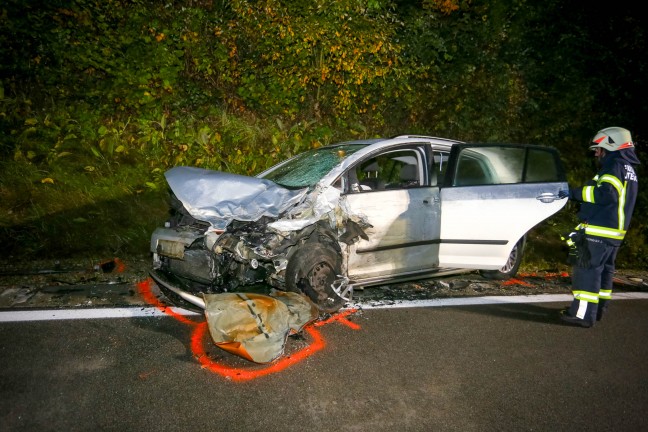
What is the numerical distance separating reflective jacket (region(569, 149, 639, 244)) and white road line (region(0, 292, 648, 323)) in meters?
1.01

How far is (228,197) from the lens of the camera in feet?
12.3

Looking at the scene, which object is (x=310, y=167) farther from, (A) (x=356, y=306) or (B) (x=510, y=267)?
(B) (x=510, y=267)

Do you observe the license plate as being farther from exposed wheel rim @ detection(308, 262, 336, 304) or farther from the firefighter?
the firefighter

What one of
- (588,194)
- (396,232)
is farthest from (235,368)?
(588,194)

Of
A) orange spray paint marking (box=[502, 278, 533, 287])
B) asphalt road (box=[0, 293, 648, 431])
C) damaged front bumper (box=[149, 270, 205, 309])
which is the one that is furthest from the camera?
orange spray paint marking (box=[502, 278, 533, 287])

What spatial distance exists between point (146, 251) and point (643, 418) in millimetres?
5377

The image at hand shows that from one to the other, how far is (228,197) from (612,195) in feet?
11.1

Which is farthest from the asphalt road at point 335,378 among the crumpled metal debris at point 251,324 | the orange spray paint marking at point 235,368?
the crumpled metal debris at point 251,324

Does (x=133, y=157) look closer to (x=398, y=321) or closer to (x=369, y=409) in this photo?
(x=398, y=321)

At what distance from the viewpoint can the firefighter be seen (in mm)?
4055

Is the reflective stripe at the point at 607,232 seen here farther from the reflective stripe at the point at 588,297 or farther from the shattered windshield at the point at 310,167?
the shattered windshield at the point at 310,167

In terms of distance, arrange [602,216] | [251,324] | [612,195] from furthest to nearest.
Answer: [602,216] → [612,195] → [251,324]

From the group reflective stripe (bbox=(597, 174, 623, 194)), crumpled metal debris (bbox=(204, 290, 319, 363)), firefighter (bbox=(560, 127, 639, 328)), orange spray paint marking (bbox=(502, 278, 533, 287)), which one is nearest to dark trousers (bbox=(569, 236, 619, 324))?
firefighter (bbox=(560, 127, 639, 328))

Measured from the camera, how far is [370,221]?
4.20 metres
